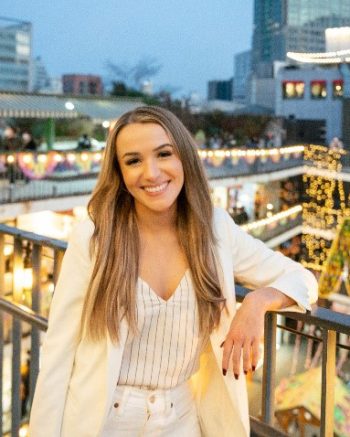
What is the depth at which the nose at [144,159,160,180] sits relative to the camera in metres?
1.74

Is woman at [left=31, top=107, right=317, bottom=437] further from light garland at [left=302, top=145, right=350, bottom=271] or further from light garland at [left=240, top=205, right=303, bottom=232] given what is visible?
light garland at [left=302, top=145, right=350, bottom=271]

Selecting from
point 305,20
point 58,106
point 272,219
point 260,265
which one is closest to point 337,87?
point 272,219

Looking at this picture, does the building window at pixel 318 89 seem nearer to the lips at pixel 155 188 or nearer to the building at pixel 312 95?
the building at pixel 312 95

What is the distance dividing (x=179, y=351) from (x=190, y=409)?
7.7 inches

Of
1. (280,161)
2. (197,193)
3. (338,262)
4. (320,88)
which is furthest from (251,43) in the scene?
(197,193)

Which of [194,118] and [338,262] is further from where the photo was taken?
[194,118]

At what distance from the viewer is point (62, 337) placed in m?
1.74

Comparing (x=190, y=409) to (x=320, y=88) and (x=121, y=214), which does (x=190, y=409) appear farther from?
(x=320, y=88)

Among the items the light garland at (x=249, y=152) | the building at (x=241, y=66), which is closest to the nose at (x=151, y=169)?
the light garland at (x=249, y=152)

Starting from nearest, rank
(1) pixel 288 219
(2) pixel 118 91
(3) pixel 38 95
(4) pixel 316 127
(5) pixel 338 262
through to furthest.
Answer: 1. (5) pixel 338 262
2. (3) pixel 38 95
3. (1) pixel 288 219
4. (4) pixel 316 127
5. (2) pixel 118 91

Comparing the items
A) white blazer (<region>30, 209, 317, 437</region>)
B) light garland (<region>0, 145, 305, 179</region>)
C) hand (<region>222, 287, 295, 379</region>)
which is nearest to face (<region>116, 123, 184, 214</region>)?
white blazer (<region>30, 209, 317, 437</region>)

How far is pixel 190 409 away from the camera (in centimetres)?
183

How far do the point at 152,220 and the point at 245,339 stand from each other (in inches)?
16.9

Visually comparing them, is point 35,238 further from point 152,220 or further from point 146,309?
point 146,309
